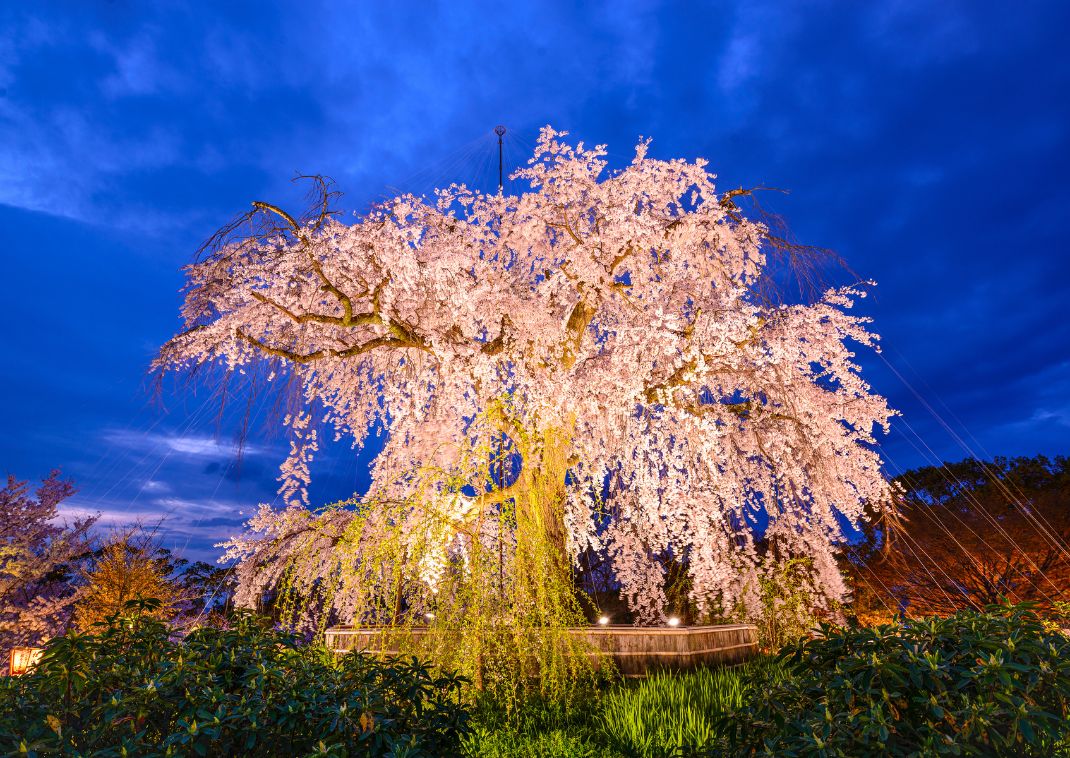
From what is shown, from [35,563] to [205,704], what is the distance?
13.7 meters

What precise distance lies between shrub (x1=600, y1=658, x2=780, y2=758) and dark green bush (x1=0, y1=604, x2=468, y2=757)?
6.92 ft

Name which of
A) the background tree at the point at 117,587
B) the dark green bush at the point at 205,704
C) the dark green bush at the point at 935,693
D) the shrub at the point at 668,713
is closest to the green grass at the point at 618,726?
the shrub at the point at 668,713

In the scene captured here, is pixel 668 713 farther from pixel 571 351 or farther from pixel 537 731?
pixel 571 351

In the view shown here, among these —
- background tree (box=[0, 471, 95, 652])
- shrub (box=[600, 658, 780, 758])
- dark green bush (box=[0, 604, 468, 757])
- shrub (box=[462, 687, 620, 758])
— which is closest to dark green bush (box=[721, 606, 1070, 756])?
shrub (box=[600, 658, 780, 758])

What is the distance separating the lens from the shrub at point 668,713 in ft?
15.8

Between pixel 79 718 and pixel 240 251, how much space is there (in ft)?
21.4

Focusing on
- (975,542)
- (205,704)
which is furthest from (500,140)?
(975,542)

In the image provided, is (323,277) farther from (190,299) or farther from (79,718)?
(79,718)

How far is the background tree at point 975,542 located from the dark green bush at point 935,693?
8051 mm

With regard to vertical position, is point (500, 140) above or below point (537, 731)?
above

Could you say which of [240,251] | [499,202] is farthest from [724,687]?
[240,251]

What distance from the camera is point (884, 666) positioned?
102 inches

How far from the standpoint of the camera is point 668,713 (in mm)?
5320

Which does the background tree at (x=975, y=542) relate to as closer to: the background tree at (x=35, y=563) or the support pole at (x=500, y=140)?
the support pole at (x=500, y=140)
